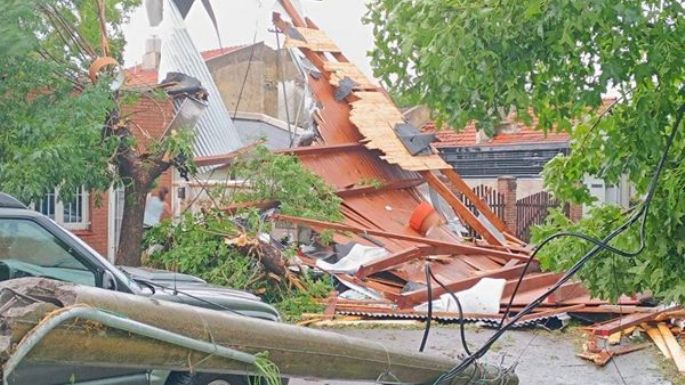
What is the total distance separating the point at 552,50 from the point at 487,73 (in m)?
0.38

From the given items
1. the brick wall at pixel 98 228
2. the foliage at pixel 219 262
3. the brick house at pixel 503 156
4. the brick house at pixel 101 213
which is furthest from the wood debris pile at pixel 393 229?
the brick house at pixel 503 156

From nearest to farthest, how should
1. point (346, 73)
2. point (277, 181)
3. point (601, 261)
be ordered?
point (601, 261) → point (277, 181) → point (346, 73)

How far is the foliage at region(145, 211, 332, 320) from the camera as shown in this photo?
1247 centimetres

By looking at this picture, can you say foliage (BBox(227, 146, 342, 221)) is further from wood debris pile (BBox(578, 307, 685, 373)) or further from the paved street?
wood debris pile (BBox(578, 307, 685, 373))

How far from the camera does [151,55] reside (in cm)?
2586

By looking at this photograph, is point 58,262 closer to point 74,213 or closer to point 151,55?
point 74,213

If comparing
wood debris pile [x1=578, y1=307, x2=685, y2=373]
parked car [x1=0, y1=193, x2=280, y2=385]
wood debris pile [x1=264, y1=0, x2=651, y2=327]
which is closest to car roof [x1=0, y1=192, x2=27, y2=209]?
parked car [x1=0, y1=193, x2=280, y2=385]

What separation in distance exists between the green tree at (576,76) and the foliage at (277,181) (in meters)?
8.61

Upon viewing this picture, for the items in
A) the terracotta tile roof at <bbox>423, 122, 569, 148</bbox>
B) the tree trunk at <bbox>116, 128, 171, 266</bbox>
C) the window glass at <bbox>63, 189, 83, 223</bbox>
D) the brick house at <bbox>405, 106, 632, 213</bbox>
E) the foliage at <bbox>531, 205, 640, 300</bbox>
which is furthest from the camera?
the brick house at <bbox>405, 106, 632, 213</bbox>

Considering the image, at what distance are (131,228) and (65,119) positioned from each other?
8.73 ft

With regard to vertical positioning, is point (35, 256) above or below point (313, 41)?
below

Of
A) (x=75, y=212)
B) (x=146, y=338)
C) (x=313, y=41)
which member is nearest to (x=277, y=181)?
(x=75, y=212)

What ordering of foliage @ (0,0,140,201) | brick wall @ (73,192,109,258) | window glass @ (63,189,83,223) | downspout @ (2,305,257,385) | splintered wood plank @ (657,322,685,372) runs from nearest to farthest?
downspout @ (2,305,257,385)
splintered wood plank @ (657,322,685,372)
foliage @ (0,0,140,201)
window glass @ (63,189,83,223)
brick wall @ (73,192,109,258)

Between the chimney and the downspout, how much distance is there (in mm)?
22229
